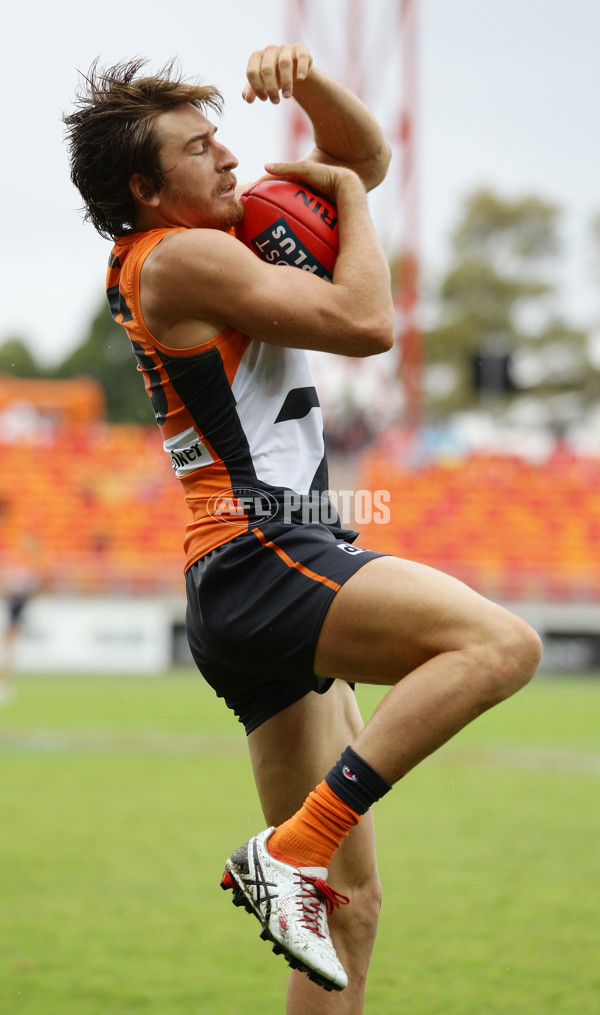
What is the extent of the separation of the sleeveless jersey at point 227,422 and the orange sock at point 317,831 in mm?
690

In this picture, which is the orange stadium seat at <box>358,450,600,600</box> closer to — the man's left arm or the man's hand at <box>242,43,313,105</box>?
the man's left arm

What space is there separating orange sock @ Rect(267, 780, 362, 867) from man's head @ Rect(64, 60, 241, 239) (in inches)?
59.5

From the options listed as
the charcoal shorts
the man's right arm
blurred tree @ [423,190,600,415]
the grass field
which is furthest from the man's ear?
blurred tree @ [423,190,600,415]

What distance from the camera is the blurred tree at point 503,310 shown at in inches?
1751

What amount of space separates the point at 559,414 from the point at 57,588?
98.8 ft

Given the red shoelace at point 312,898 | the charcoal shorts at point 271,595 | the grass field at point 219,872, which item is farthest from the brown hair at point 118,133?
the grass field at point 219,872

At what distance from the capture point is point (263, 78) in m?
3.01

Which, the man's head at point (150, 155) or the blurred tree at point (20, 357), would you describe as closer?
the man's head at point (150, 155)

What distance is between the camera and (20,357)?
61594 mm

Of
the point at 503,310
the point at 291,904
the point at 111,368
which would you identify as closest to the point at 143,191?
the point at 291,904

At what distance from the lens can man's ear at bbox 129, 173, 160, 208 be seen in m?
2.96

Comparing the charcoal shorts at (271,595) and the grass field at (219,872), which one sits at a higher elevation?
the charcoal shorts at (271,595)

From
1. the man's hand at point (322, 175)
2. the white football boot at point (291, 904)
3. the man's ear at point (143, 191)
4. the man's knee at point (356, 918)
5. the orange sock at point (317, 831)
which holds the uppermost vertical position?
the man's hand at point (322, 175)

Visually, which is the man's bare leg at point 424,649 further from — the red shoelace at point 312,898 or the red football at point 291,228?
the red football at point 291,228
